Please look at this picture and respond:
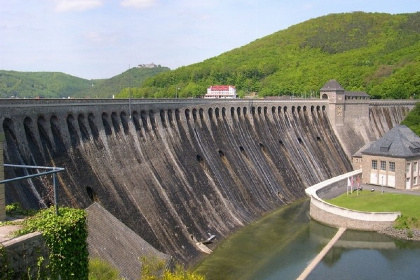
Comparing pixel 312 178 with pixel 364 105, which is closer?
pixel 312 178

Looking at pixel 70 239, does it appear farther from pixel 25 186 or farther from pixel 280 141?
pixel 280 141

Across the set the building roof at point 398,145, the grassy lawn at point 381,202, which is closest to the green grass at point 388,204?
the grassy lawn at point 381,202

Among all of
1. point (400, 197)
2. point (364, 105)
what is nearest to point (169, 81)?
point (364, 105)

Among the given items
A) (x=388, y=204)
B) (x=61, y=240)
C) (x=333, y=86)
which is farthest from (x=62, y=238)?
(x=333, y=86)

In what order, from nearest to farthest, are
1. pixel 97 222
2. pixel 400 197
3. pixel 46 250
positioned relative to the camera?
1. pixel 46 250
2. pixel 97 222
3. pixel 400 197

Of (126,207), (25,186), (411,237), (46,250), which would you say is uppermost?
(46,250)

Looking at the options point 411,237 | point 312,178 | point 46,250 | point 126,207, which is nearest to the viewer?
point 46,250

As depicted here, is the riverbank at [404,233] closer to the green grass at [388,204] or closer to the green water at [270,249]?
the green grass at [388,204]
